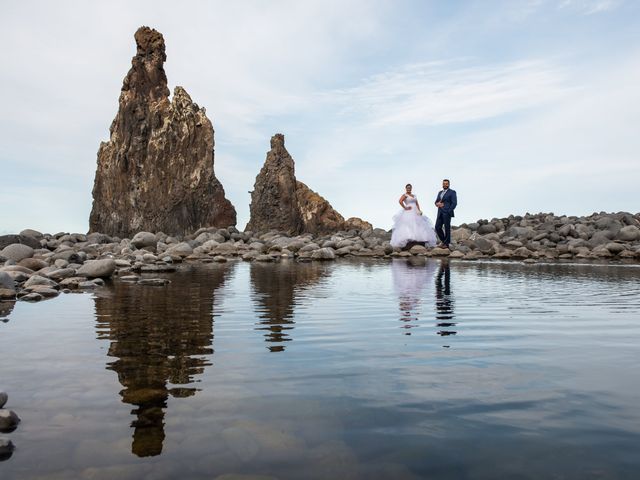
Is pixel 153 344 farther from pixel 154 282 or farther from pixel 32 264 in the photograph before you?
pixel 32 264

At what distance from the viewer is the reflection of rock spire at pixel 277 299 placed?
5.46 metres

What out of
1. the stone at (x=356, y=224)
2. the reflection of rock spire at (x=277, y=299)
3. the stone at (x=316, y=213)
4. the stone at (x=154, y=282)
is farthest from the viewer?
the stone at (x=356, y=224)

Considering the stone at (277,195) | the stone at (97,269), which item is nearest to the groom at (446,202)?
the stone at (97,269)

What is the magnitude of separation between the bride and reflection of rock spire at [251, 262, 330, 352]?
9.57m

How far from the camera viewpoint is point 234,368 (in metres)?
4.07

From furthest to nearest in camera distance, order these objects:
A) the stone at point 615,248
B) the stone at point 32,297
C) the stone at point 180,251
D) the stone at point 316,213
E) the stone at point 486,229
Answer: the stone at point 316,213 → the stone at point 486,229 → the stone at point 615,248 → the stone at point 180,251 → the stone at point 32,297

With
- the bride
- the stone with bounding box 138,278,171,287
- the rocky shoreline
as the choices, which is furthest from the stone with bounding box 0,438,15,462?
the bride

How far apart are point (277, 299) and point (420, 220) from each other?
1566 centimetres

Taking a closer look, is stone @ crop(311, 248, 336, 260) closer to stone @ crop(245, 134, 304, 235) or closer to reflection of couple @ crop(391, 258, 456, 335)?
reflection of couple @ crop(391, 258, 456, 335)

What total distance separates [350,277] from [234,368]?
900cm

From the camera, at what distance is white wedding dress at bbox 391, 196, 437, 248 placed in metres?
23.2

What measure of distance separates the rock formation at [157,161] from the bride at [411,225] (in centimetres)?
1450

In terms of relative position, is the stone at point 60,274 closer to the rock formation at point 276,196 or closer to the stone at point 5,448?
the stone at point 5,448

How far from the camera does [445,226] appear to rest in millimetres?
23312
